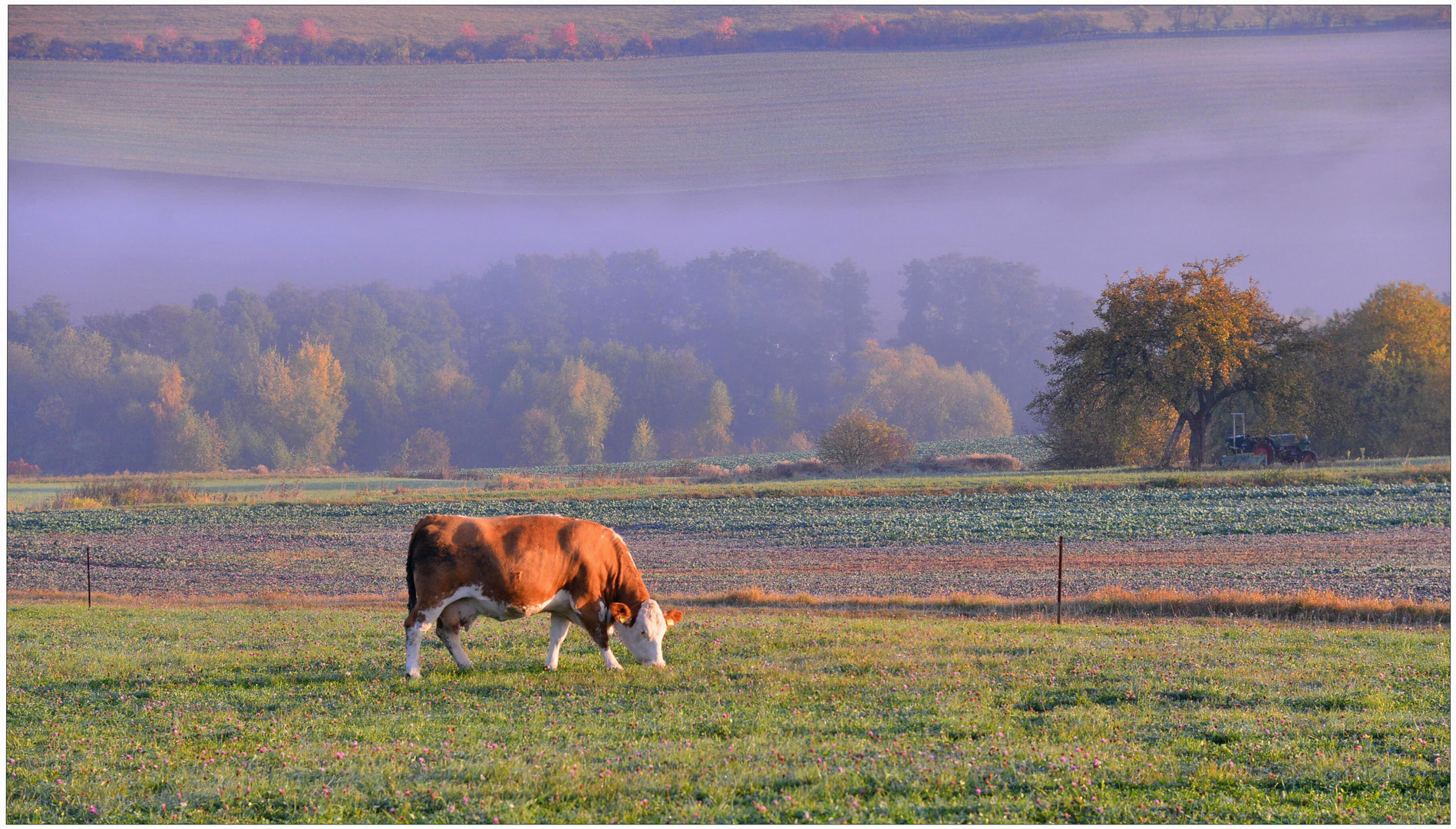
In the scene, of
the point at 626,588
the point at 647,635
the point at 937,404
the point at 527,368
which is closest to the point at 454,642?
the point at 626,588

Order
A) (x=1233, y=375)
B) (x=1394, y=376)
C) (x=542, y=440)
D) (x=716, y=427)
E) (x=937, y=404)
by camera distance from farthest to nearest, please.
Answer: (x=716, y=427)
(x=937, y=404)
(x=542, y=440)
(x=1394, y=376)
(x=1233, y=375)

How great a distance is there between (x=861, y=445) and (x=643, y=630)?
5224 centimetres

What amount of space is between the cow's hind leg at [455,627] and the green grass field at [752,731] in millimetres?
327

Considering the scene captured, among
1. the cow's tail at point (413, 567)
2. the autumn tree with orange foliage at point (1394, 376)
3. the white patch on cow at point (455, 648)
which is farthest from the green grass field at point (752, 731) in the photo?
the autumn tree with orange foliage at point (1394, 376)

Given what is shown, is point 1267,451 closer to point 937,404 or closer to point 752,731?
point 752,731

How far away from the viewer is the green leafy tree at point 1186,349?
168 feet

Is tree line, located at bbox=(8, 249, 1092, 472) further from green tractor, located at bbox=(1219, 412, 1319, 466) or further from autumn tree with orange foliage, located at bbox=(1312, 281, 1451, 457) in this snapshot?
green tractor, located at bbox=(1219, 412, 1319, 466)

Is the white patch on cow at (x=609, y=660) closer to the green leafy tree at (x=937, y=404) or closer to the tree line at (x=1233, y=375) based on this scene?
the tree line at (x=1233, y=375)

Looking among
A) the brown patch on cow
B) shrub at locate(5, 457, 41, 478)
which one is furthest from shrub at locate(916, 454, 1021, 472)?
shrub at locate(5, 457, 41, 478)

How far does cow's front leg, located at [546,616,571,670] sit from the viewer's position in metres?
12.4

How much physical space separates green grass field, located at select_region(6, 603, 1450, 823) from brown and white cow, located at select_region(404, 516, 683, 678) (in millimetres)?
528

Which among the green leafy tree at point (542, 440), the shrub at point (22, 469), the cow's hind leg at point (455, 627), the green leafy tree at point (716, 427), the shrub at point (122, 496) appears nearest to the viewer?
the cow's hind leg at point (455, 627)

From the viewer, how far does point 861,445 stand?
63750 millimetres

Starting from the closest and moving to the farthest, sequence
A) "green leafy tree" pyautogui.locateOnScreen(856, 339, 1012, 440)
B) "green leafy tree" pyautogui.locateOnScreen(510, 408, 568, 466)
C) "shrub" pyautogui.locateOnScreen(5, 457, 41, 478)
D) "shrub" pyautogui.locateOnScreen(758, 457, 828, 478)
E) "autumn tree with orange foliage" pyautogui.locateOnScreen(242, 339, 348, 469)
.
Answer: "shrub" pyautogui.locateOnScreen(758, 457, 828, 478) < "shrub" pyautogui.locateOnScreen(5, 457, 41, 478) < "autumn tree with orange foliage" pyautogui.locateOnScreen(242, 339, 348, 469) < "green leafy tree" pyautogui.locateOnScreen(510, 408, 568, 466) < "green leafy tree" pyautogui.locateOnScreen(856, 339, 1012, 440)
